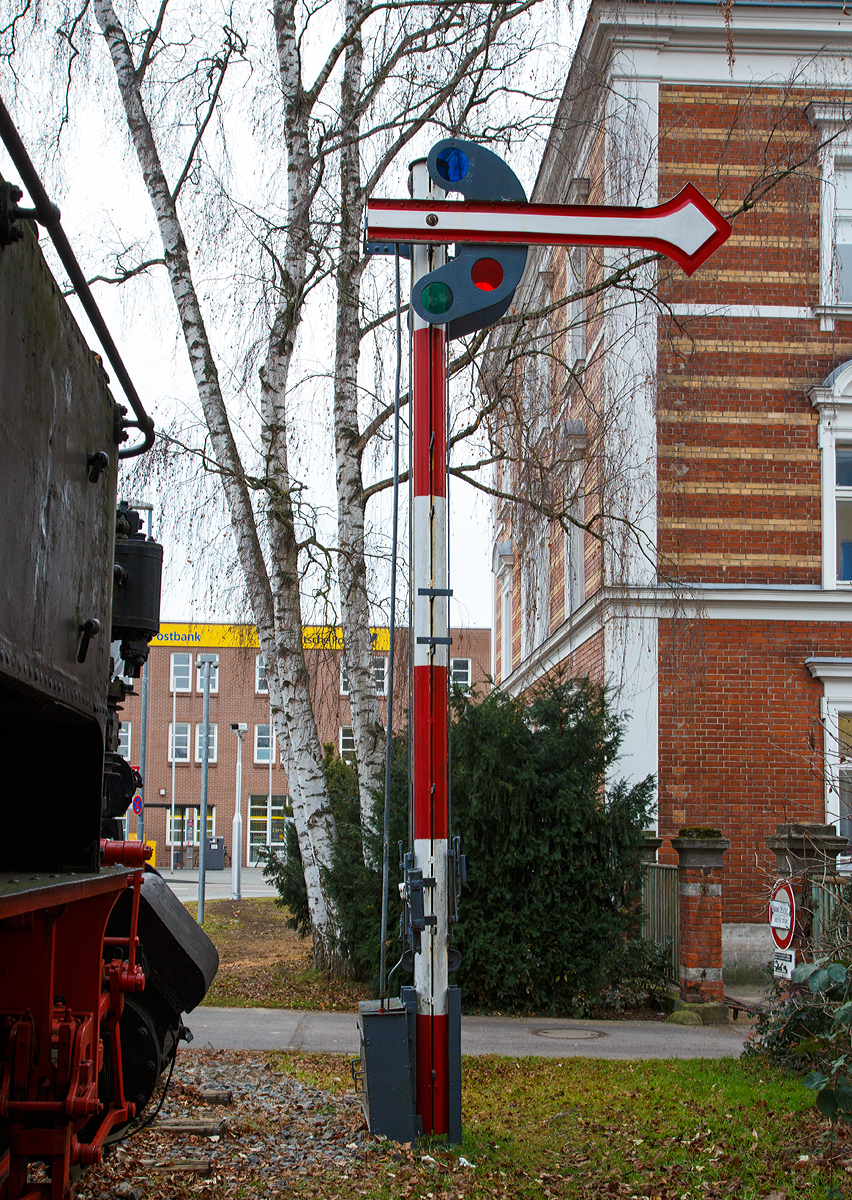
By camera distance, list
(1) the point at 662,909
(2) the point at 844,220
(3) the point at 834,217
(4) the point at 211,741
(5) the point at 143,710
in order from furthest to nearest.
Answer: (4) the point at 211,741 → (5) the point at 143,710 → (2) the point at 844,220 → (3) the point at 834,217 → (1) the point at 662,909

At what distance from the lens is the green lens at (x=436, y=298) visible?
6.02 meters

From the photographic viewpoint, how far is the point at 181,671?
5194 centimetres

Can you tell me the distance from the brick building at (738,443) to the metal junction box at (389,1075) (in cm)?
863

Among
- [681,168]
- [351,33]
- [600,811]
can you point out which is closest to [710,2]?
[681,168]

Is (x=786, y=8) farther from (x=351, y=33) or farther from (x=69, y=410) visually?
(x=69, y=410)

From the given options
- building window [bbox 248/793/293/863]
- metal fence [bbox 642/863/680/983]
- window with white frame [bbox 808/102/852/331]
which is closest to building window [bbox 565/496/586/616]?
window with white frame [bbox 808/102/852/331]

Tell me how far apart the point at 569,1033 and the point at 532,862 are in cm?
166

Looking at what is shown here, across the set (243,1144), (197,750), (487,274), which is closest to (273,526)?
(487,274)

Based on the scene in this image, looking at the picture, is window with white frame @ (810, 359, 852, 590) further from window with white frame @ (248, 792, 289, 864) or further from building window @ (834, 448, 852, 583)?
window with white frame @ (248, 792, 289, 864)

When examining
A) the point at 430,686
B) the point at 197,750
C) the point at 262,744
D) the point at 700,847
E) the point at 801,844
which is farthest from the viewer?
the point at 262,744

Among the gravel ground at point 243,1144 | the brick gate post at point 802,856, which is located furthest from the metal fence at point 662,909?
the gravel ground at point 243,1144

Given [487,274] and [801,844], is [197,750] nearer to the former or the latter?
[801,844]

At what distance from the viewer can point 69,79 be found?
12.2 metres

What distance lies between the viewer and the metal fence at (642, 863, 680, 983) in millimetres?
11711
